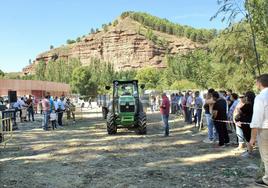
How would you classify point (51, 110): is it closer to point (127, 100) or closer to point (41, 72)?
point (127, 100)

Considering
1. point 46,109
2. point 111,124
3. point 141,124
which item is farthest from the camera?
point 46,109

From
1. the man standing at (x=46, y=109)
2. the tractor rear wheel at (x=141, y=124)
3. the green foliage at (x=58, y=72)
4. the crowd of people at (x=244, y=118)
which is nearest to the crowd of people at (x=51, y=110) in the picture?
the man standing at (x=46, y=109)

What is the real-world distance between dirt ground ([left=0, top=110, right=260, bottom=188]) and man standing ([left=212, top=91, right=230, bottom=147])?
420 millimetres

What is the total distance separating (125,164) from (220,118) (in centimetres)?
408

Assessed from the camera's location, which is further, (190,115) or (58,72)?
(58,72)

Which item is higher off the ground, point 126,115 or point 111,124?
point 126,115

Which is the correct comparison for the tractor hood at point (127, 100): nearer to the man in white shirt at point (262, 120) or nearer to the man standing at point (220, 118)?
the man standing at point (220, 118)

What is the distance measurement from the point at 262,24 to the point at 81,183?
267 inches

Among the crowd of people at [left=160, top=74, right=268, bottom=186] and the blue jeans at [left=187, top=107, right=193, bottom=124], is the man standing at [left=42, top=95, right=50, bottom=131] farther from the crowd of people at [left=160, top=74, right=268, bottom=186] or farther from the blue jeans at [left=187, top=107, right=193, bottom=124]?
the blue jeans at [left=187, top=107, right=193, bottom=124]

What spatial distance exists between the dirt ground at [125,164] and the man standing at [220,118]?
420mm

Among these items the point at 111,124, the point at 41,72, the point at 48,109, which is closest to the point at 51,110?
the point at 48,109

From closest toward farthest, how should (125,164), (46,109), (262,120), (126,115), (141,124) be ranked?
(262,120), (125,164), (141,124), (126,115), (46,109)

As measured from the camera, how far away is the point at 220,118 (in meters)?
13.2

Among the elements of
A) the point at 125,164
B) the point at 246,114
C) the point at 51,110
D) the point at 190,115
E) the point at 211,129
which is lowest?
the point at 125,164
